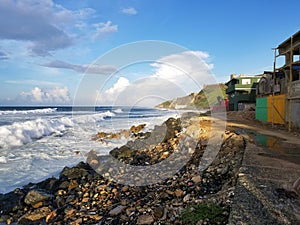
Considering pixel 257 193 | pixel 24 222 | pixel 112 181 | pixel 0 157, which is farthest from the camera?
pixel 0 157

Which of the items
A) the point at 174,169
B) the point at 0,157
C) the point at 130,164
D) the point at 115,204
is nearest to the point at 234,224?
the point at 115,204

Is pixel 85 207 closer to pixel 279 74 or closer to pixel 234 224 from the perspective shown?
pixel 234 224

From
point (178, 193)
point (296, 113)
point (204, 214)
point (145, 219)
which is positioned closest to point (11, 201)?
point (145, 219)

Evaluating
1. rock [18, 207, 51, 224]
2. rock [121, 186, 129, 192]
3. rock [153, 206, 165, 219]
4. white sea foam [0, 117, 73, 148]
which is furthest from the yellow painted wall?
white sea foam [0, 117, 73, 148]

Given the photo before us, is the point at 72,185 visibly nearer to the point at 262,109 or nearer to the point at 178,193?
the point at 178,193

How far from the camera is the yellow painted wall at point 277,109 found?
13148 millimetres

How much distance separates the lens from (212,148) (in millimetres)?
8539

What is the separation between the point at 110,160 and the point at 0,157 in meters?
6.10

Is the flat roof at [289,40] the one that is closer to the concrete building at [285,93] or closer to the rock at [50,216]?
the concrete building at [285,93]

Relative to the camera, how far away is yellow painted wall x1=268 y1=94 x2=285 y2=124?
43.1 feet

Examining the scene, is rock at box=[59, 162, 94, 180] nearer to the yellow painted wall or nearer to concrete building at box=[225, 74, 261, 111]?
the yellow painted wall

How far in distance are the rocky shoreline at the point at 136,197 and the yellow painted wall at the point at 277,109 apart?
6025mm

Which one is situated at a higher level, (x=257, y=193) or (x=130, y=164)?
(x=257, y=193)

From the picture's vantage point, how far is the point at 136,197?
5.99m
